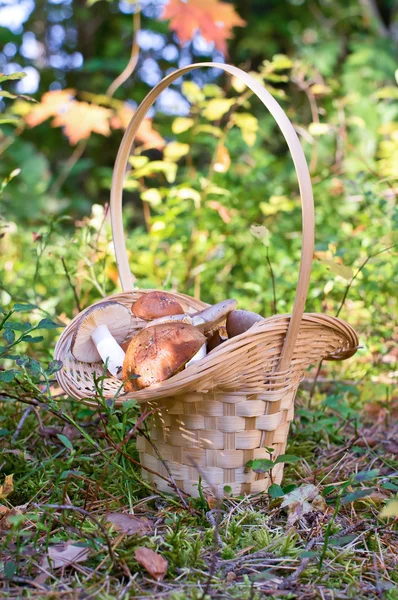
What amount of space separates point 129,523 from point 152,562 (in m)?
0.16

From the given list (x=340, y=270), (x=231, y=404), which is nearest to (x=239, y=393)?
(x=231, y=404)

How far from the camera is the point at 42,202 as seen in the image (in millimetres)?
4590

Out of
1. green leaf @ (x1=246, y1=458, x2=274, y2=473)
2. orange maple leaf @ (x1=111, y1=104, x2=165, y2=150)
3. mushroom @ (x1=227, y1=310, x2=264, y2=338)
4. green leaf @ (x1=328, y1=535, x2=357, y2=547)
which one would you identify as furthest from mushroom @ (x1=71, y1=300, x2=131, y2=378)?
orange maple leaf @ (x1=111, y1=104, x2=165, y2=150)

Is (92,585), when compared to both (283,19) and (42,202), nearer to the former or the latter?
(42,202)

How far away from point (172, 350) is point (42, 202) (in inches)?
147

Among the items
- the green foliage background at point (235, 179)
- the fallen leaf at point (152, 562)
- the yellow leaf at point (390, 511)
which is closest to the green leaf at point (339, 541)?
the yellow leaf at point (390, 511)

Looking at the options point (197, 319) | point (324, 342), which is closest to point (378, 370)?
point (324, 342)

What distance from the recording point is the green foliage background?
2.26m

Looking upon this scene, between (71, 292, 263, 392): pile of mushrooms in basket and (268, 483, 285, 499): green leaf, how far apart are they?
1.12 ft

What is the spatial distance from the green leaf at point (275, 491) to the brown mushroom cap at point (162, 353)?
0.35 metres

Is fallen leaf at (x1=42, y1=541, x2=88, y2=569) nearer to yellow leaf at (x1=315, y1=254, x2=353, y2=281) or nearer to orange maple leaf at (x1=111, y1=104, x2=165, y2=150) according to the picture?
yellow leaf at (x1=315, y1=254, x2=353, y2=281)

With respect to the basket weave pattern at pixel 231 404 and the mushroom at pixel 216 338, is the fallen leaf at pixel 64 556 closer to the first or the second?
the basket weave pattern at pixel 231 404

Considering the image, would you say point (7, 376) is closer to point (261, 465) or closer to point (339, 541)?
point (261, 465)

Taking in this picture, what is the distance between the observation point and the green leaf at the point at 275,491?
49.0 inches
